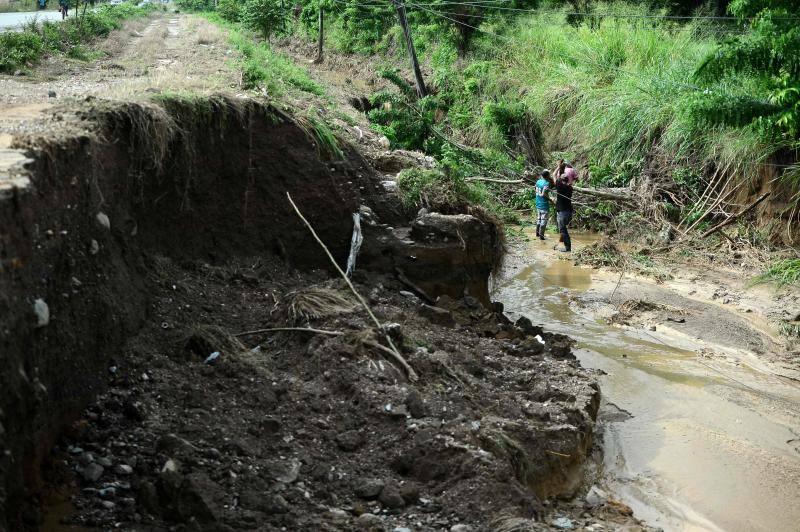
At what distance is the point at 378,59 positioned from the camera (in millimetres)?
27984

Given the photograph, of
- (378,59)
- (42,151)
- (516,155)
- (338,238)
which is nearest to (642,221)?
(516,155)

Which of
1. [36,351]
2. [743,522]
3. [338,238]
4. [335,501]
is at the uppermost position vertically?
[36,351]

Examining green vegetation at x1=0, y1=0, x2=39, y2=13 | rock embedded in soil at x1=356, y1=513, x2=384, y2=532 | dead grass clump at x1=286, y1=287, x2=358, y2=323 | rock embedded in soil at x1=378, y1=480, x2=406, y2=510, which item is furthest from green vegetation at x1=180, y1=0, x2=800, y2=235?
green vegetation at x1=0, y1=0, x2=39, y2=13

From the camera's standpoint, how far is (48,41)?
47.8 feet

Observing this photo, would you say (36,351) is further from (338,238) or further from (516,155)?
(516,155)

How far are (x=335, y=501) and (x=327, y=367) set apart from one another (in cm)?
145

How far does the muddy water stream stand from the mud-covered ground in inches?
23.1

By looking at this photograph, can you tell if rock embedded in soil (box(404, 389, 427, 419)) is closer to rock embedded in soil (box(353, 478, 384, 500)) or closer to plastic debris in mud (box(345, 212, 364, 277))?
rock embedded in soil (box(353, 478, 384, 500))

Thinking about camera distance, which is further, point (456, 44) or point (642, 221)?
point (456, 44)

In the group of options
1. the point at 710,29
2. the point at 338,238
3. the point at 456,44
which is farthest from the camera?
the point at 456,44

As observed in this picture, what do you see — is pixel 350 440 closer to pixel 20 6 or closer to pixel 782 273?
pixel 782 273

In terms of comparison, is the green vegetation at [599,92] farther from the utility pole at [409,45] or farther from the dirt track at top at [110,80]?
the dirt track at top at [110,80]

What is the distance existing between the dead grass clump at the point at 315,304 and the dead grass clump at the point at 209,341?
711mm

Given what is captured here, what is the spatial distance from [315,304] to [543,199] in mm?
8328
